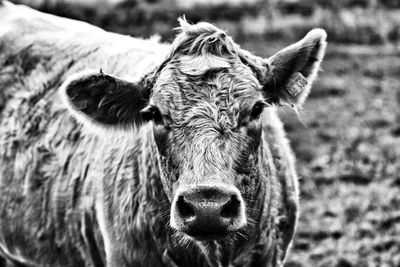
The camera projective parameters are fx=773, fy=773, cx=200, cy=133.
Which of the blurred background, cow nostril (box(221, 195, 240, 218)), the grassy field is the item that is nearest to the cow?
cow nostril (box(221, 195, 240, 218))

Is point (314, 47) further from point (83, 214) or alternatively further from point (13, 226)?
point (13, 226)

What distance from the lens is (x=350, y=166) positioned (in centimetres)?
892

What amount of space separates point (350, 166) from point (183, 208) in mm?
5475

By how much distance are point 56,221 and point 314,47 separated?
2144 mm

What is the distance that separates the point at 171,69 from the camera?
421cm

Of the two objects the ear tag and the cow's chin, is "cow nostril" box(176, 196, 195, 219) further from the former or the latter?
the ear tag

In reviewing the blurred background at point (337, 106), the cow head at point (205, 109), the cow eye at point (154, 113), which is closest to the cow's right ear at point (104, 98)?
the cow head at point (205, 109)

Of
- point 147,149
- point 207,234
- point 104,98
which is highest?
point 104,98

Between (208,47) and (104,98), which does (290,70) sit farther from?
(104,98)

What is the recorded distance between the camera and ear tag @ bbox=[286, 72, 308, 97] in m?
4.45

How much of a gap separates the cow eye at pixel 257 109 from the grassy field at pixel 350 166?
3.33 feet

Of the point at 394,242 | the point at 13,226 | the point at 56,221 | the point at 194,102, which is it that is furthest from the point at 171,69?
the point at 394,242

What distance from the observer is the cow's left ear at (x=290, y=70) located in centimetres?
443

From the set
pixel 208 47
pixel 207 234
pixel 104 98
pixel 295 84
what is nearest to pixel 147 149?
pixel 104 98
